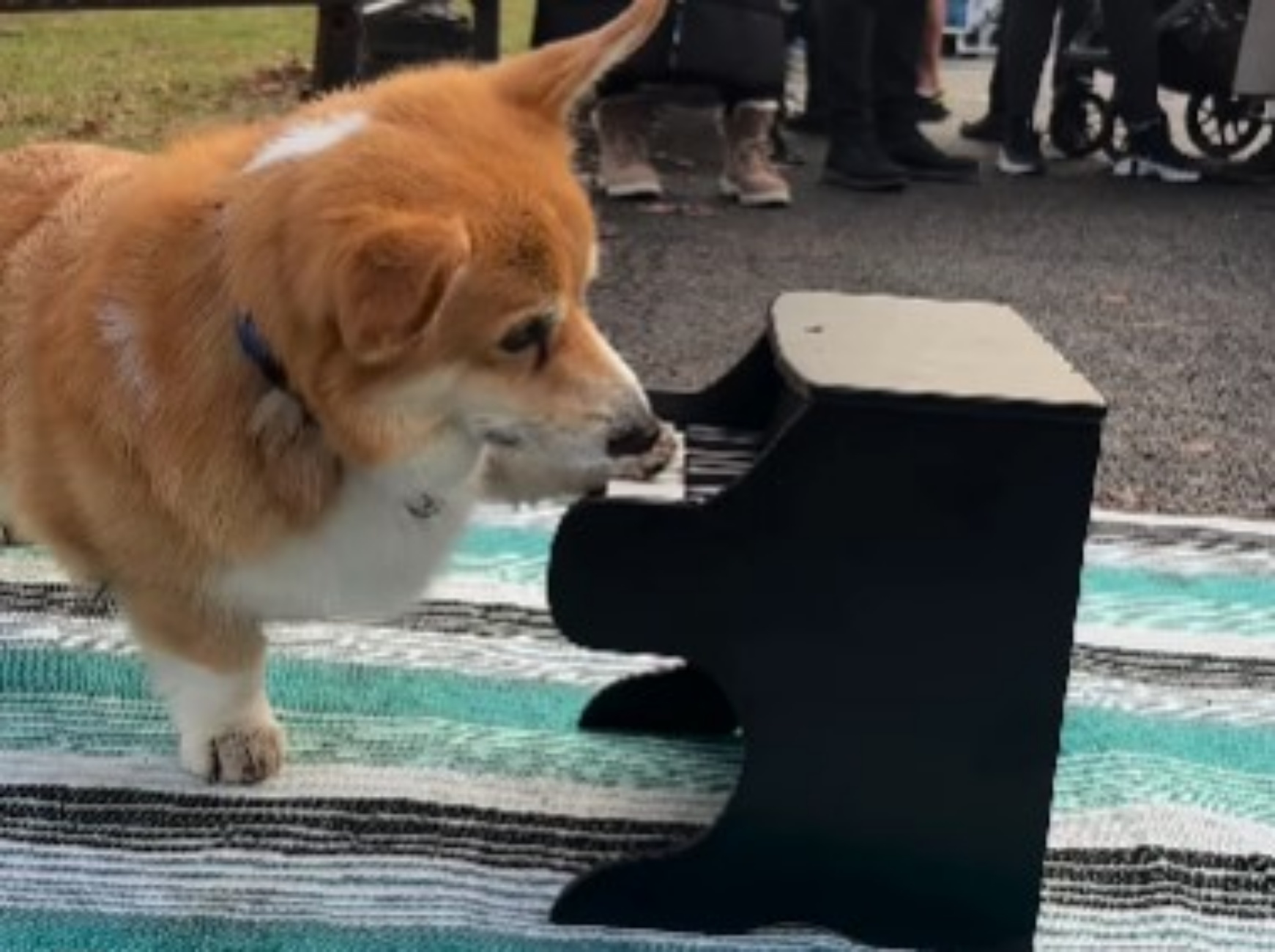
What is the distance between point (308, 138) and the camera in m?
1.49

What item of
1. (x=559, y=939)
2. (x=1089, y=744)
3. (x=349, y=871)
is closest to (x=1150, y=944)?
(x=1089, y=744)

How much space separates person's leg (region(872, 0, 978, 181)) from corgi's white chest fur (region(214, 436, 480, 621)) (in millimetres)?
4018

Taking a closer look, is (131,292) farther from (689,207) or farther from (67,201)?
(689,207)

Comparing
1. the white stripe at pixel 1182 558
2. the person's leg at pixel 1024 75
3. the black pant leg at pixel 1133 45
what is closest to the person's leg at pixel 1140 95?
the black pant leg at pixel 1133 45

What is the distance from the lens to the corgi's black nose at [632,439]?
1.49m

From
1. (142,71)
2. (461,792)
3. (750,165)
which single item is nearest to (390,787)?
(461,792)

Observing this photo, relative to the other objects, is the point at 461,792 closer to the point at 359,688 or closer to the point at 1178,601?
the point at 359,688

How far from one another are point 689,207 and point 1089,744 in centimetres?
316

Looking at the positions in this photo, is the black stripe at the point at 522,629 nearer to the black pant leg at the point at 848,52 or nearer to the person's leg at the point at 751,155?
the person's leg at the point at 751,155

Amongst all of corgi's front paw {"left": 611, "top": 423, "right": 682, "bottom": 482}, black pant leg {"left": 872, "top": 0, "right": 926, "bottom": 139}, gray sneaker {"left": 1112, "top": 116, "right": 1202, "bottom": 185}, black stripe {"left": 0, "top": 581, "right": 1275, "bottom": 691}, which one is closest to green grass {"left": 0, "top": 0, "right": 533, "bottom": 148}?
black pant leg {"left": 872, "top": 0, "right": 926, "bottom": 139}

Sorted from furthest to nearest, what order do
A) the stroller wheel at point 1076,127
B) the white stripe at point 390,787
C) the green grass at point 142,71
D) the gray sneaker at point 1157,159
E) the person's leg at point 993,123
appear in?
the person's leg at point 993,123 → the stroller wheel at point 1076,127 → the gray sneaker at point 1157,159 → the green grass at point 142,71 → the white stripe at point 390,787

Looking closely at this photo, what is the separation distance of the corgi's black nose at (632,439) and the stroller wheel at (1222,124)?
4.81 metres

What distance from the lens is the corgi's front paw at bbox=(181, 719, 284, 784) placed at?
1794mm

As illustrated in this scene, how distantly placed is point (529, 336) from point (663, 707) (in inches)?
25.3
